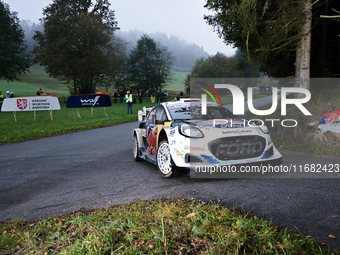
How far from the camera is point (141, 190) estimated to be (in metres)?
5.21

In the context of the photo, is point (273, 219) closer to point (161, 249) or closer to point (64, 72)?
point (161, 249)

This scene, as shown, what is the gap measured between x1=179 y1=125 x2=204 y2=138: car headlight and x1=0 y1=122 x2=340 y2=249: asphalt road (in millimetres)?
911

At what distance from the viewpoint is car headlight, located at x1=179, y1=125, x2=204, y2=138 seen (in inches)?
215

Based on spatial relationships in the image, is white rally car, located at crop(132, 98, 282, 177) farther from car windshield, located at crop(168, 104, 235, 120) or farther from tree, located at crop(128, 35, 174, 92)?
tree, located at crop(128, 35, 174, 92)

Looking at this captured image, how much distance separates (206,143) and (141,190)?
4.74 feet

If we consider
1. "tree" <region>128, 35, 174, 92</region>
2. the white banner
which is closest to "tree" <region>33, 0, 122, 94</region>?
"tree" <region>128, 35, 174, 92</region>

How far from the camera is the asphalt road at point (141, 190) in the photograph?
390cm

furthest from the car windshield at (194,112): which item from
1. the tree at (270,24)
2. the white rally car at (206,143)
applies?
the tree at (270,24)

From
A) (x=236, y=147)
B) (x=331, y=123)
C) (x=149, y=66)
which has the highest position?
(x=149, y=66)

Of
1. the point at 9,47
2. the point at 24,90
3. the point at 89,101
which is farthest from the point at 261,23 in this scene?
the point at 24,90

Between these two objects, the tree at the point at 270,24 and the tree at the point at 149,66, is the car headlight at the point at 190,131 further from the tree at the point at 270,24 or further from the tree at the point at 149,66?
the tree at the point at 149,66

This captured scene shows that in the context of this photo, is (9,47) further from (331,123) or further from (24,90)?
(24,90)

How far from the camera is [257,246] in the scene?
2.88m

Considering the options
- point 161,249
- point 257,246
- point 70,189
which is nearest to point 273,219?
point 257,246
